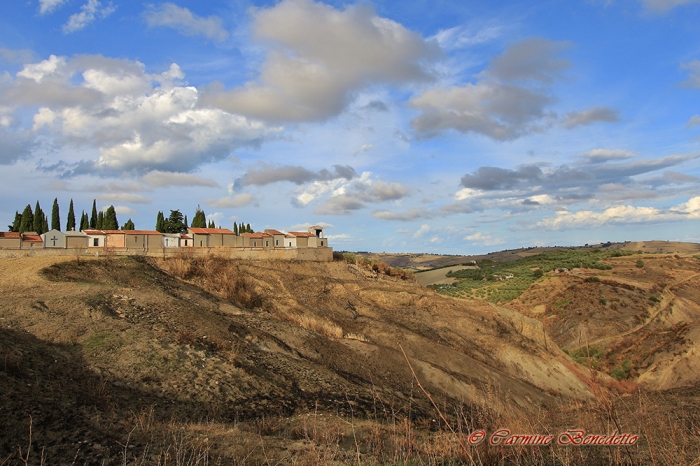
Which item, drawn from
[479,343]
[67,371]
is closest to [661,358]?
[479,343]

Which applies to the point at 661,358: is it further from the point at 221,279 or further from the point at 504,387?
the point at 221,279

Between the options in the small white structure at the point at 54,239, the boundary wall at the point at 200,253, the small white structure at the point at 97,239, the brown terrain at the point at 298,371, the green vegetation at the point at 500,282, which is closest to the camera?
the brown terrain at the point at 298,371

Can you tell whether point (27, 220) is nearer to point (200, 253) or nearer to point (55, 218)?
point (55, 218)

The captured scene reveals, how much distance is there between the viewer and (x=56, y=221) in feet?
241

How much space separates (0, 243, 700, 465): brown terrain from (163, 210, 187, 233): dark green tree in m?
46.9

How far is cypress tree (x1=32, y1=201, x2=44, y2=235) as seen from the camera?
69375 mm

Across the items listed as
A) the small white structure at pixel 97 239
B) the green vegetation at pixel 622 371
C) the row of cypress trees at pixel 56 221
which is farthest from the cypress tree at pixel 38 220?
the green vegetation at pixel 622 371

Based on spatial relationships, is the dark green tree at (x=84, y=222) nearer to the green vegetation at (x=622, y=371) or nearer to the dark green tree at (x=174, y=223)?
the dark green tree at (x=174, y=223)

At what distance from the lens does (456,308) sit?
3042cm

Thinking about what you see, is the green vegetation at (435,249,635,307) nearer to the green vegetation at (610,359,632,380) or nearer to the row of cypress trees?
the green vegetation at (610,359,632,380)

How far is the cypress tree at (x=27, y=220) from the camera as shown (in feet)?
226

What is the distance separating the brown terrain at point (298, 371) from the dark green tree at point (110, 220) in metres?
47.7

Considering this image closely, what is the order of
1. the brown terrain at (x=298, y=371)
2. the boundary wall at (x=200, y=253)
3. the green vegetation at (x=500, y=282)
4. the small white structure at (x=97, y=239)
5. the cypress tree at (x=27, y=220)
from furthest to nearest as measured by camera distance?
1. the cypress tree at (x=27, y=220)
2. the green vegetation at (x=500, y=282)
3. the small white structure at (x=97, y=239)
4. the boundary wall at (x=200, y=253)
5. the brown terrain at (x=298, y=371)

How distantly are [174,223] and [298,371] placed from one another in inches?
2758
